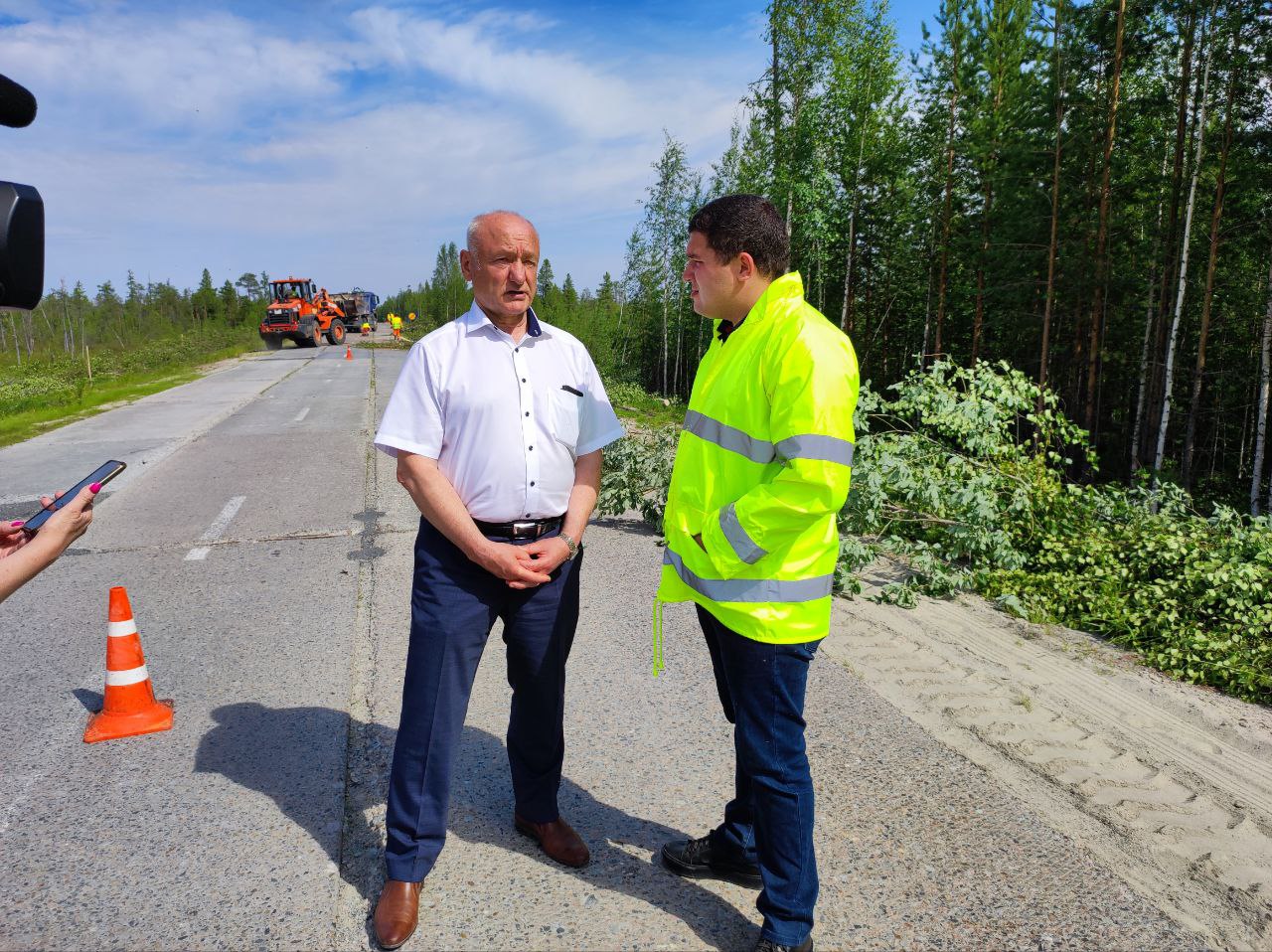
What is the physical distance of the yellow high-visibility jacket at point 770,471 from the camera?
2000mm

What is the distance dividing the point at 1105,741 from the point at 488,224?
3663 mm

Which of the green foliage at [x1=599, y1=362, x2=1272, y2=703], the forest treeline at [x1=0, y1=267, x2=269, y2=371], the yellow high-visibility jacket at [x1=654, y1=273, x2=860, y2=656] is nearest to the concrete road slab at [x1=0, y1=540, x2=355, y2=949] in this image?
the yellow high-visibility jacket at [x1=654, y1=273, x2=860, y2=656]

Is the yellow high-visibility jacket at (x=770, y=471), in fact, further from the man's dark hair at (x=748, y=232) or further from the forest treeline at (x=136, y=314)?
the forest treeline at (x=136, y=314)

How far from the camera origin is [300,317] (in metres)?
39.5

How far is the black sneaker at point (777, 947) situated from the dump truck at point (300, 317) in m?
41.4

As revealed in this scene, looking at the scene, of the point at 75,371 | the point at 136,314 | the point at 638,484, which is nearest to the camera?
the point at 638,484

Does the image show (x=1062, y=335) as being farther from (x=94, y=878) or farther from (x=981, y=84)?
(x=94, y=878)

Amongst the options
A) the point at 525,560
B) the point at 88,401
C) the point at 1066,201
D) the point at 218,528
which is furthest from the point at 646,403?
the point at 525,560

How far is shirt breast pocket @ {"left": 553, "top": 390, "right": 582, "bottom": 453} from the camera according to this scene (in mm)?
2635

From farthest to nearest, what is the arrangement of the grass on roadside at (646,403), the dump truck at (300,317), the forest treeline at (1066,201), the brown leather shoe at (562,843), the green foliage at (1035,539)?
the dump truck at (300,317) < the grass on roadside at (646,403) < the forest treeline at (1066,201) < the green foliage at (1035,539) < the brown leather shoe at (562,843)

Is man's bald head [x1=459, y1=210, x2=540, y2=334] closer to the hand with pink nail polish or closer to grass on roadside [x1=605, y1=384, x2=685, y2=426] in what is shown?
the hand with pink nail polish

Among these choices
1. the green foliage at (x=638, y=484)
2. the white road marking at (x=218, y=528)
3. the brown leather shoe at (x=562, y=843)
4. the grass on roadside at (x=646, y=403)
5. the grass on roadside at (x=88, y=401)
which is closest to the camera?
the brown leather shoe at (x=562, y=843)

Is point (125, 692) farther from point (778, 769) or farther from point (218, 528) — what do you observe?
point (218, 528)

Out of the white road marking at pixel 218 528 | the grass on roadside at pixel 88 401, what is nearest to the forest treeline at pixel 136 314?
the grass on roadside at pixel 88 401
